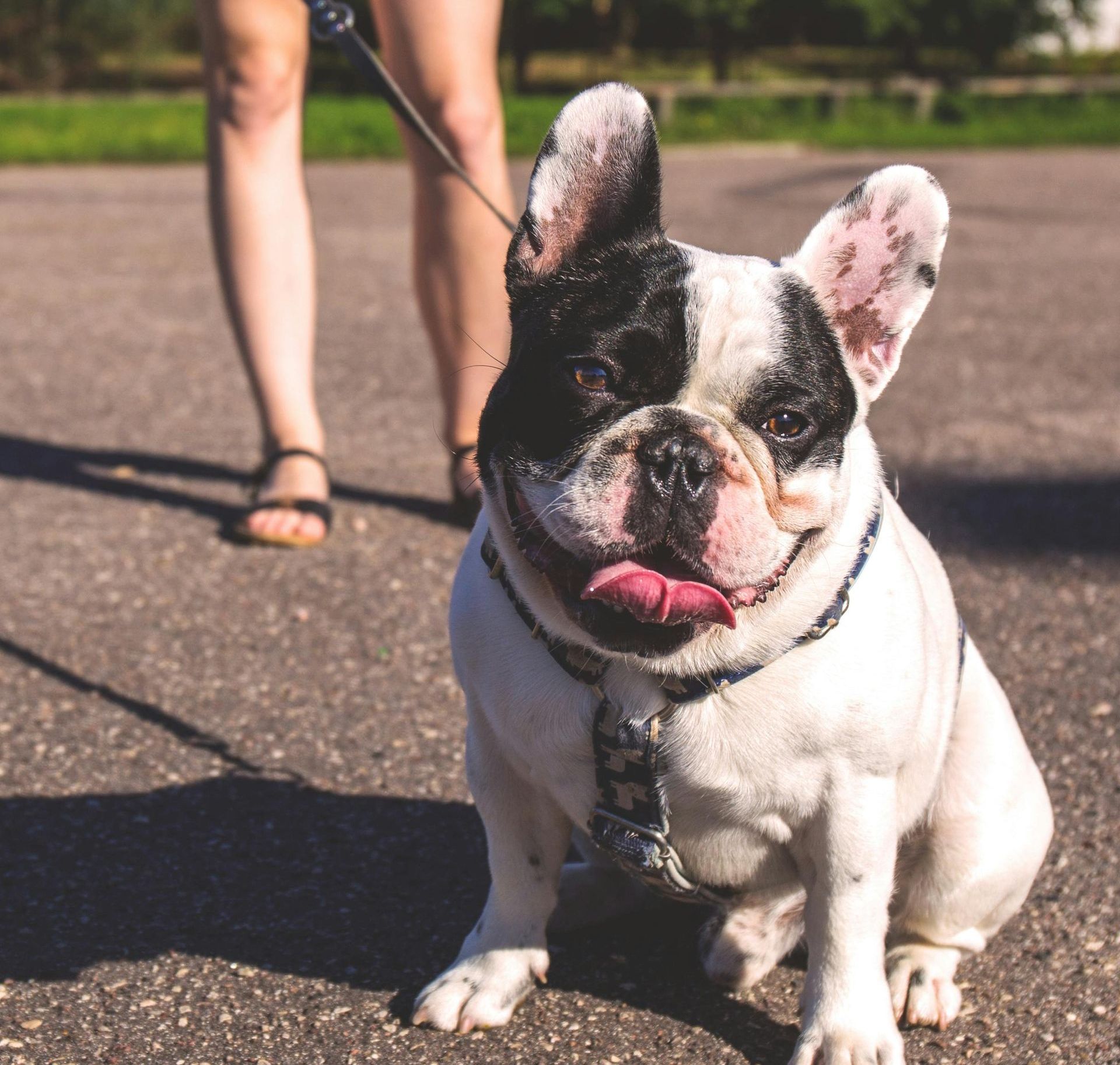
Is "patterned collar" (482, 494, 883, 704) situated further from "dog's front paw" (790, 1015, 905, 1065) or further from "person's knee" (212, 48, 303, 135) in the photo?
"person's knee" (212, 48, 303, 135)

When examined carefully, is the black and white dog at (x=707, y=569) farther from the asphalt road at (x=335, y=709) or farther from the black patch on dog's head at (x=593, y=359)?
the asphalt road at (x=335, y=709)

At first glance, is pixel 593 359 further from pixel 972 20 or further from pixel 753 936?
pixel 972 20

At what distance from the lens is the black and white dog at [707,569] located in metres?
2.06

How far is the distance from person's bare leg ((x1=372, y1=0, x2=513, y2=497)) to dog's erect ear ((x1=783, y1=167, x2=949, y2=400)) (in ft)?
5.70

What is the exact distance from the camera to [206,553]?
446 centimetres

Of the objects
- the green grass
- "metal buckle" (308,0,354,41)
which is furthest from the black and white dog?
the green grass

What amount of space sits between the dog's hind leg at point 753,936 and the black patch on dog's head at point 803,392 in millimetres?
747

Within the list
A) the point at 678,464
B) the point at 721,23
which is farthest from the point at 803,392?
the point at 721,23

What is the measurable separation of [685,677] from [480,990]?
0.65 meters

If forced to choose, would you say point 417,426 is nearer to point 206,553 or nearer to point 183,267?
point 206,553

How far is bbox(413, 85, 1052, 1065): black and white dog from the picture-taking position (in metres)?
2.06

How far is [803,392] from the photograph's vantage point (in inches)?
83.7

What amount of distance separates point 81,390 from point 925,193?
4.90m

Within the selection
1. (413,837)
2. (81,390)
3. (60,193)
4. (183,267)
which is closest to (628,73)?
(60,193)
